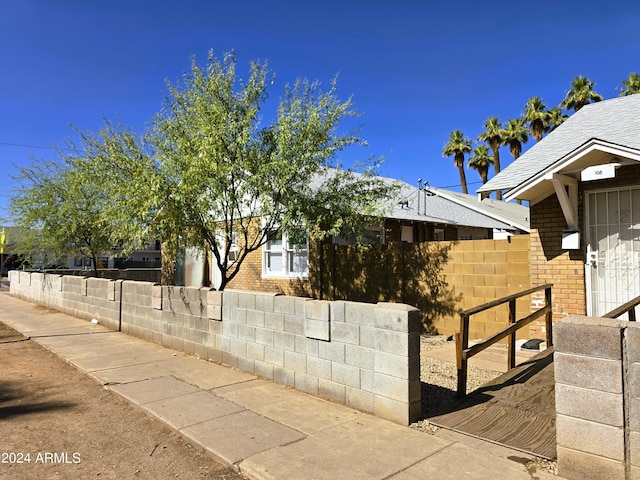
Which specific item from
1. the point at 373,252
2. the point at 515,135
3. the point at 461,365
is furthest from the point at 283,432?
the point at 515,135

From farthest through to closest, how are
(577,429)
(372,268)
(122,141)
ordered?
(372,268) < (122,141) < (577,429)

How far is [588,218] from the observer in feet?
25.3

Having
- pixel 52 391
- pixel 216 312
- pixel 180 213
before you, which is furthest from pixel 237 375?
pixel 180 213

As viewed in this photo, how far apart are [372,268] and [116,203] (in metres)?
5.80

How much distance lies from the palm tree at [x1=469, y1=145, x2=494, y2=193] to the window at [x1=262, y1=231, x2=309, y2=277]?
3032 centimetres

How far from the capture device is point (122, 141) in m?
10.2

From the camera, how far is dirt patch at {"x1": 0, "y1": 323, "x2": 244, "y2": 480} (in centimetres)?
397

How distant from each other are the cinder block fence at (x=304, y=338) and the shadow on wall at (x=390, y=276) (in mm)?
4216

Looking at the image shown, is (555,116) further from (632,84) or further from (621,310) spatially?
(621,310)

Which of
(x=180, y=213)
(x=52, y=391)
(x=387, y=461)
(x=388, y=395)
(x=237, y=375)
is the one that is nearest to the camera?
(x=387, y=461)

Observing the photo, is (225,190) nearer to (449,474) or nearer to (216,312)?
(216,312)

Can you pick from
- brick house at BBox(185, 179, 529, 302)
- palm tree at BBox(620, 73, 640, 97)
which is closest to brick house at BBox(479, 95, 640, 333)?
brick house at BBox(185, 179, 529, 302)

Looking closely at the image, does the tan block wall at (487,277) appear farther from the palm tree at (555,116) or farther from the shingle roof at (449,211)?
the palm tree at (555,116)

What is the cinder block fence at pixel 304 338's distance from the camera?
15.8 ft
